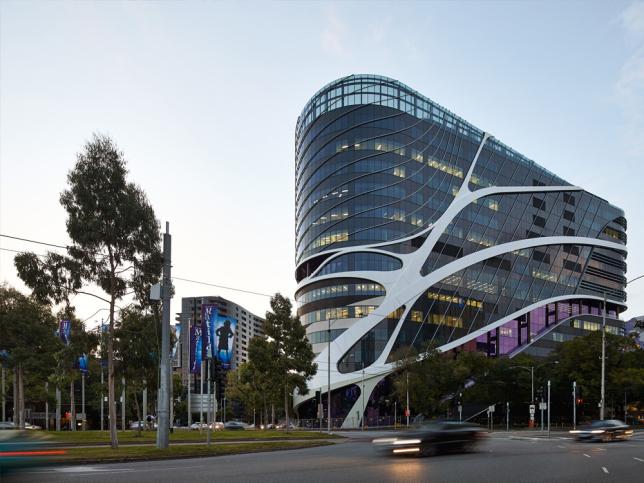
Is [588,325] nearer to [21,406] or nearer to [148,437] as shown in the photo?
[148,437]

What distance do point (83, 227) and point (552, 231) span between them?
115m

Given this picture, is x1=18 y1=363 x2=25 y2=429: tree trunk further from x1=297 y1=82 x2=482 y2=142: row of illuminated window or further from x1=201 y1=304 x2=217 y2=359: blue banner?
x1=297 y1=82 x2=482 y2=142: row of illuminated window

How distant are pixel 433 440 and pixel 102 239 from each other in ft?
60.5

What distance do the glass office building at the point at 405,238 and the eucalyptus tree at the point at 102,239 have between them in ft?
199

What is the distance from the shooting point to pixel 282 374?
53.0m

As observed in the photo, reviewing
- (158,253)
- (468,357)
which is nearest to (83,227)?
(158,253)

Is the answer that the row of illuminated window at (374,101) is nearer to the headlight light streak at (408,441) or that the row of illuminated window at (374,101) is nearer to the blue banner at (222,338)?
the blue banner at (222,338)

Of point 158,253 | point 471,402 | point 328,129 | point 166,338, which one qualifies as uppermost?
point 328,129

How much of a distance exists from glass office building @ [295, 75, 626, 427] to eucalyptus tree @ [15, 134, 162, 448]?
60.7 meters

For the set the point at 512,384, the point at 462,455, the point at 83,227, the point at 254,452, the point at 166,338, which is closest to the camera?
the point at 462,455

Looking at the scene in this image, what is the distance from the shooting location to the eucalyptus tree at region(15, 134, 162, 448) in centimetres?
2896

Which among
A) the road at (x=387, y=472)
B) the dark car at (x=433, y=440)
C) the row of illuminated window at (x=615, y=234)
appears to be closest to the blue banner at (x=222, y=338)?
the dark car at (x=433, y=440)

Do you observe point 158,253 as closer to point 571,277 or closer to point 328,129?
point 328,129

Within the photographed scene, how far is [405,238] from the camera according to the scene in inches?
3868
